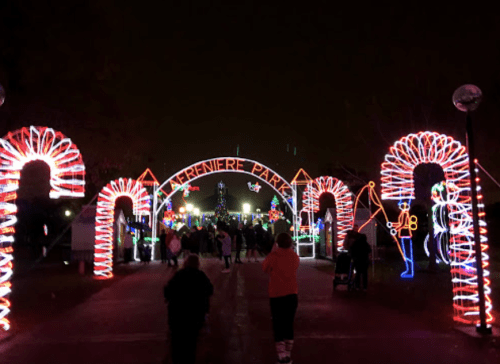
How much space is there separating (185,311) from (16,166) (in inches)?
201

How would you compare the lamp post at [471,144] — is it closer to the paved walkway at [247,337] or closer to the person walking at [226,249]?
the paved walkway at [247,337]

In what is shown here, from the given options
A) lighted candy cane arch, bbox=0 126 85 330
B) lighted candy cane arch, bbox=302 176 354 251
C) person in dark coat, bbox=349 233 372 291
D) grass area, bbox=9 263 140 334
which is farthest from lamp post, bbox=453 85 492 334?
lighted candy cane arch, bbox=302 176 354 251

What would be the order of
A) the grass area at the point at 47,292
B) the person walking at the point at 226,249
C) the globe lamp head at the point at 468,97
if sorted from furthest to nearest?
1. the person walking at the point at 226,249
2. the grass area at the point at 47,292
3. the globe lamp head at the point at 468,97

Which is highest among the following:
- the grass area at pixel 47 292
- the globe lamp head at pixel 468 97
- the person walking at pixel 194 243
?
the globe lamp head at pixel 468 97

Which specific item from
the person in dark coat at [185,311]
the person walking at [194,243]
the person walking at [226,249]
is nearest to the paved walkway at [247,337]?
the person in dark coat at [185,311]

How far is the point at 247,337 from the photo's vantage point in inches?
277

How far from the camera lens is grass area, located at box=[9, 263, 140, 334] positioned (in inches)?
348

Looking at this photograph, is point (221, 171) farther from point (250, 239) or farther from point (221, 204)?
point (221, 204)

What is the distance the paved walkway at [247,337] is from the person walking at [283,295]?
366 mm

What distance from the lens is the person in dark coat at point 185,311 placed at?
209 inches

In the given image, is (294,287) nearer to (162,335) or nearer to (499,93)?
(162,335)

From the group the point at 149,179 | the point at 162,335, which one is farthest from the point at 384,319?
the point at 149,179

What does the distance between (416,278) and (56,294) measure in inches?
406

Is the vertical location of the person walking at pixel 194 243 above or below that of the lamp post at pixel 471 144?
below
